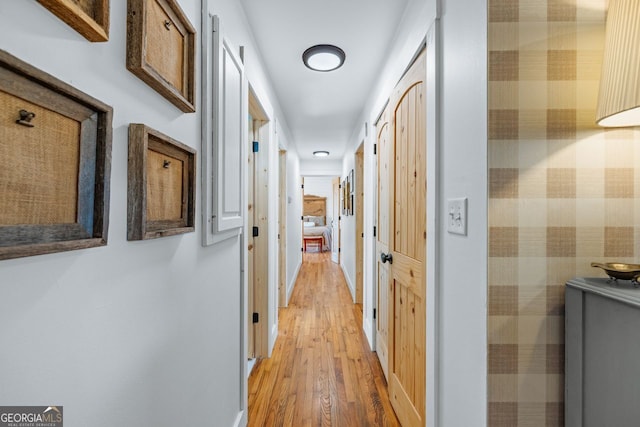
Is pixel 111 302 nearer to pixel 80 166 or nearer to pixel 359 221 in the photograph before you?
pixel 80 166

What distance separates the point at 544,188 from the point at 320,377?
6.38 ft

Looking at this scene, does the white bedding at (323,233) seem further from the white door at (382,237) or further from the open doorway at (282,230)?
the white door at (382,237)

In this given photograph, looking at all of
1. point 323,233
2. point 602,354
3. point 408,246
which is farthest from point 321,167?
point 602,354

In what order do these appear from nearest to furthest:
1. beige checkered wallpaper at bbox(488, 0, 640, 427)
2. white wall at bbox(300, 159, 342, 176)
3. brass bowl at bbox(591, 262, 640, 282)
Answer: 1. brass bowl at bbox(591, 262, 640, 282)
2. beige checkered wallpaper at bbox(488, 0, 640, 427)
3. white wall at bbox(300, 159, 342, 176)

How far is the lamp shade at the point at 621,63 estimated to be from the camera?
2.26 feet

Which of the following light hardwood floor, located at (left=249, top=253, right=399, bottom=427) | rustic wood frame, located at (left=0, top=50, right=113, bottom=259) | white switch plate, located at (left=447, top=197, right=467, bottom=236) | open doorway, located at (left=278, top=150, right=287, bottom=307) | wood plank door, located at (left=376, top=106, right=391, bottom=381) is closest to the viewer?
rustic wood frame, located at (left=0, top=50, right=113, bottom=259)

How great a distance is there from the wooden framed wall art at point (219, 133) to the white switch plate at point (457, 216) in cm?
89

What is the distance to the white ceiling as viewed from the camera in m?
1.68

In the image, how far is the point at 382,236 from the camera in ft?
8.00

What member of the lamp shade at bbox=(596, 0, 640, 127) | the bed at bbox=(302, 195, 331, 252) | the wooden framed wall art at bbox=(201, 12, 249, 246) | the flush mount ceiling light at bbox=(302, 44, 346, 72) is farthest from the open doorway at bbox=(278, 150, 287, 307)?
the bed at bbox=(302, 195, 331, 252)

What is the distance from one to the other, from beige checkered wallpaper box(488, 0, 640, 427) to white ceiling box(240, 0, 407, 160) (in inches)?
38.0

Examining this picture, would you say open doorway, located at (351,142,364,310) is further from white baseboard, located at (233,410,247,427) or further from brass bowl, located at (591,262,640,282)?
brass bowl, located at (591,262,640,282)

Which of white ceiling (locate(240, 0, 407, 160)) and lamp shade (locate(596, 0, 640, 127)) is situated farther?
white ceiling (locate(240, 0, 407, 160))

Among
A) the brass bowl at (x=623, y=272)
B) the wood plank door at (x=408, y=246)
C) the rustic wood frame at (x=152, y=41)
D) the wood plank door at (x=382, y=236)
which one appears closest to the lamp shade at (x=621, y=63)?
the brass bowl at (x=623, y=272)
